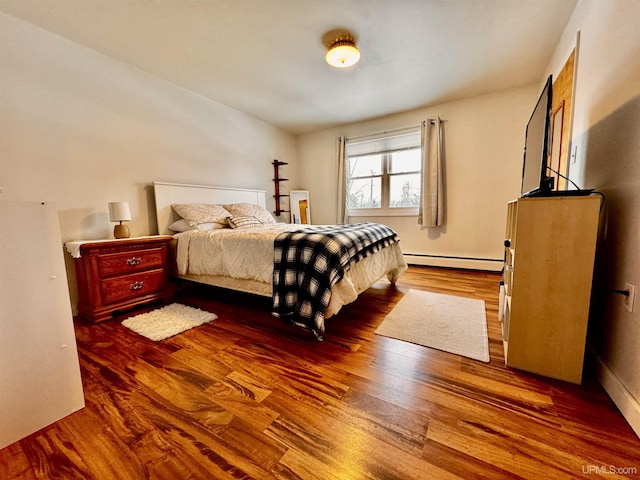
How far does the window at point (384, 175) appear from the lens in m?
3.97

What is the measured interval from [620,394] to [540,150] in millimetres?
1242

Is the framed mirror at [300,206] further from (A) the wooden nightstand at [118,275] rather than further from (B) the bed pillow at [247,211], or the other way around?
(A) the wooden nightstand at [118,275]

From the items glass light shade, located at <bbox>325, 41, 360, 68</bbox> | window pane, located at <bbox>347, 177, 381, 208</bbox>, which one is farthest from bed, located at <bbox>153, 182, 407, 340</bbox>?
window pane, located at <bbox>347, 177, 381, 208</bbox>

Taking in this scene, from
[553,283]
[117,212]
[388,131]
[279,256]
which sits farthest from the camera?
[388,131]

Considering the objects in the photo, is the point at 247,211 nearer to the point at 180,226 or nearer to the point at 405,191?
the point at 180,226

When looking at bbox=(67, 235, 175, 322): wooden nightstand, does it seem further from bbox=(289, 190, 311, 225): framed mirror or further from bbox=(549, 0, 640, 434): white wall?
bbox=(549, 0, 640, 434): white wall

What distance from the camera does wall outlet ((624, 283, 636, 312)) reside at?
106 centimetres

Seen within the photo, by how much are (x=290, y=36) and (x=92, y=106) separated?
1.92 metres

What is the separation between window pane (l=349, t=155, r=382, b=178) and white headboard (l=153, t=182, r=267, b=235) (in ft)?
6.39

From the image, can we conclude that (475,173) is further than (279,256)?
Yes

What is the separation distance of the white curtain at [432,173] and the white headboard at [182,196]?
2.71 m

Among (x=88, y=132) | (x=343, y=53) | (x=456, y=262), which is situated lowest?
(x=456, y=262)

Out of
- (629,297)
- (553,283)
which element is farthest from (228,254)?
(629,297)

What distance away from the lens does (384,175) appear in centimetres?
422
